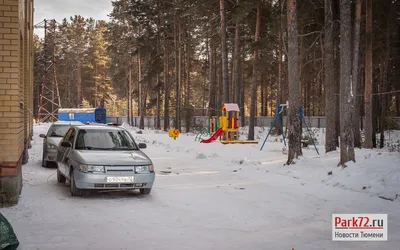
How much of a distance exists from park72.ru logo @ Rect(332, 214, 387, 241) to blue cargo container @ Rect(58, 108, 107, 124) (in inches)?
1743

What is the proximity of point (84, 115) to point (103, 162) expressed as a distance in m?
42.9

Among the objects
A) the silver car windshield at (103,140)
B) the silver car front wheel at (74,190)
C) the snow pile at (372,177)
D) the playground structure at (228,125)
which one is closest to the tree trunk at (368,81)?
the playground structure at (228,125)

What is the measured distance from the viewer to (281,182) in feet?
37.3

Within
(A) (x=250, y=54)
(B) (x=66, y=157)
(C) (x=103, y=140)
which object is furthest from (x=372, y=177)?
(A) (x=250, y=54)

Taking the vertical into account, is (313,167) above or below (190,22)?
below

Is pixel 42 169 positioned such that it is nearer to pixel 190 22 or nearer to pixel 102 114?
pixel 190 22

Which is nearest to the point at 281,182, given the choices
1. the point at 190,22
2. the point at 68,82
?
the point at 190,22

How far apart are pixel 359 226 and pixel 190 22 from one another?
106 feet

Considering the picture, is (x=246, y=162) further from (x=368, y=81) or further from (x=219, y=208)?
(x=368, y=81)

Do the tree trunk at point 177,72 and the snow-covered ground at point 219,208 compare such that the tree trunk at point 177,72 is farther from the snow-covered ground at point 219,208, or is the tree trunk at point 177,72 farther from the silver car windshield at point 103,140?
the silver car windshield at point 103,140

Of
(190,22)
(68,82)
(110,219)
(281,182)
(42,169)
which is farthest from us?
(68,82)

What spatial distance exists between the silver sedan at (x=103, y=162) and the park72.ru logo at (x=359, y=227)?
4.21 meters

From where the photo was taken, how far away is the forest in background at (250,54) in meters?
Result: 16.5

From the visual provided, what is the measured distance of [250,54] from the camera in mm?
37938
